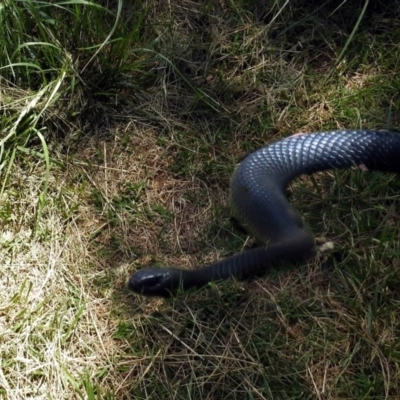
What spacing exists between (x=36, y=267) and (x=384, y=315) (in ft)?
4.70

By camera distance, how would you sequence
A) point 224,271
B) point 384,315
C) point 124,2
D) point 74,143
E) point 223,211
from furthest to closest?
point 124,2 < point 74,143 < point 223,211 < point 224,271 < point 384,315

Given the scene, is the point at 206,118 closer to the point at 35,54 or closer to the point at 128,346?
the point at 35,54

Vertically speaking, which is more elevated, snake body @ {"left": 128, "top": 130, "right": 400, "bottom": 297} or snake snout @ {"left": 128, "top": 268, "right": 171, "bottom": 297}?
snake body @ {"left": 128, "top": 130, "right": 400, "bottom": 297}

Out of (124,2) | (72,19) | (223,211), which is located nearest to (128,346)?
(223,211)

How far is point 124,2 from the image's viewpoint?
4383 millimetres

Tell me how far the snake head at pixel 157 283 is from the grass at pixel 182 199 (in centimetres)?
6

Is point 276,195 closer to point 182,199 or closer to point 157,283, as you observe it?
point 182,199

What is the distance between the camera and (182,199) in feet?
12.6

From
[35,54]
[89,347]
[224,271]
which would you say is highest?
[35,54]

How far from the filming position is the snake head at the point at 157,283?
3.25m

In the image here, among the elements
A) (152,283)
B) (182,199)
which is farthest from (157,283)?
(182,199)

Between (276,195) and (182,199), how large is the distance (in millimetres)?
462

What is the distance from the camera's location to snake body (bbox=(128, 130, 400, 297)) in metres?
3.29

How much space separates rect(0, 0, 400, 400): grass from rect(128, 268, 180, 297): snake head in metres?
0.06
